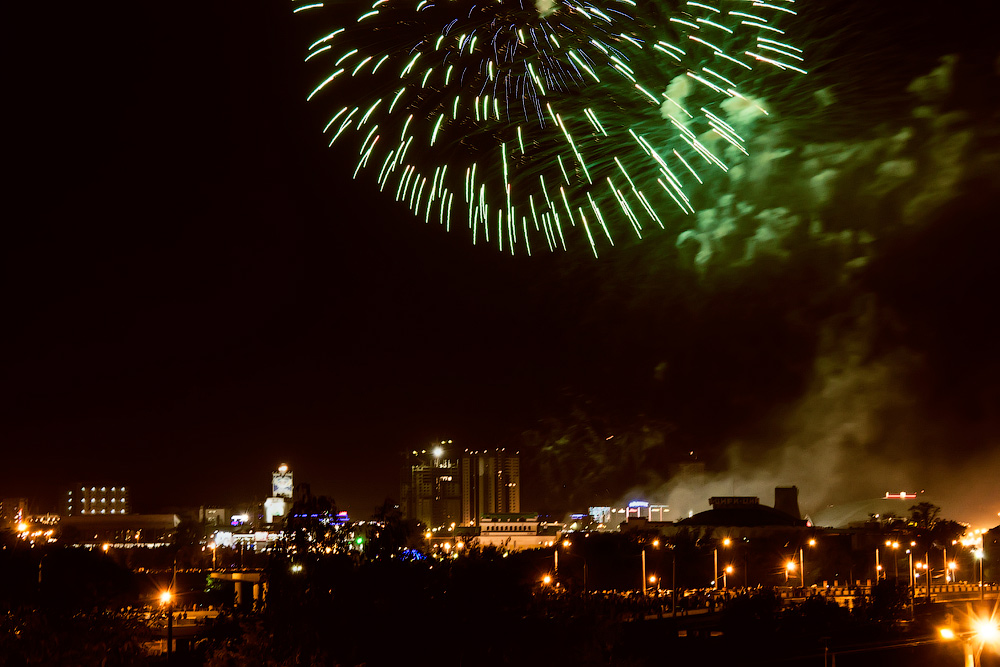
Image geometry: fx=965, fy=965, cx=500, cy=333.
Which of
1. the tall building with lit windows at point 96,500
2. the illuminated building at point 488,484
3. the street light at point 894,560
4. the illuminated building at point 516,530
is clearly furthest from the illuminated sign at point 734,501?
the tall building with lit windows at point 96,500

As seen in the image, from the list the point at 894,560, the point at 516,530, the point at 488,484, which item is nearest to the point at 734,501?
the point at 894,560

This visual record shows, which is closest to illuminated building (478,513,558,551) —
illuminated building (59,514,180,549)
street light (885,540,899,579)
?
street light (885,540,899,579)

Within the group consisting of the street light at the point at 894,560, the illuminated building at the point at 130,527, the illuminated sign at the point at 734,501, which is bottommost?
the illuminated building at the point at 130,527

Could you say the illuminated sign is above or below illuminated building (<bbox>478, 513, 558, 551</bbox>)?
above

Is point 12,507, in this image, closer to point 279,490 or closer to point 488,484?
point 279,490

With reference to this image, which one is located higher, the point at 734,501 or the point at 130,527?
the point at 734,501

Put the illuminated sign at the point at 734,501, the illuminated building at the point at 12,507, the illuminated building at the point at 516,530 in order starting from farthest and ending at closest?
1. the illuminated building at the point at 12,507
2. the illuminated building at the point at 516,530
3. the illuminated sign at the point at 734,501

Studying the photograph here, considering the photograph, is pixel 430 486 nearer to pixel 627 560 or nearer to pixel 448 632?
pixel 627 560

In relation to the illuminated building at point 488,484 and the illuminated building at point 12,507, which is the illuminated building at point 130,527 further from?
the illuminated building at point 488,484

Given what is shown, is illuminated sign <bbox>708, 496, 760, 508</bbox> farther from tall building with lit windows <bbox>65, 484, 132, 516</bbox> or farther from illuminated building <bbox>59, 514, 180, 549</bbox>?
tall building with lit windows <bbox>65, 484, 132, 516</bbox>
